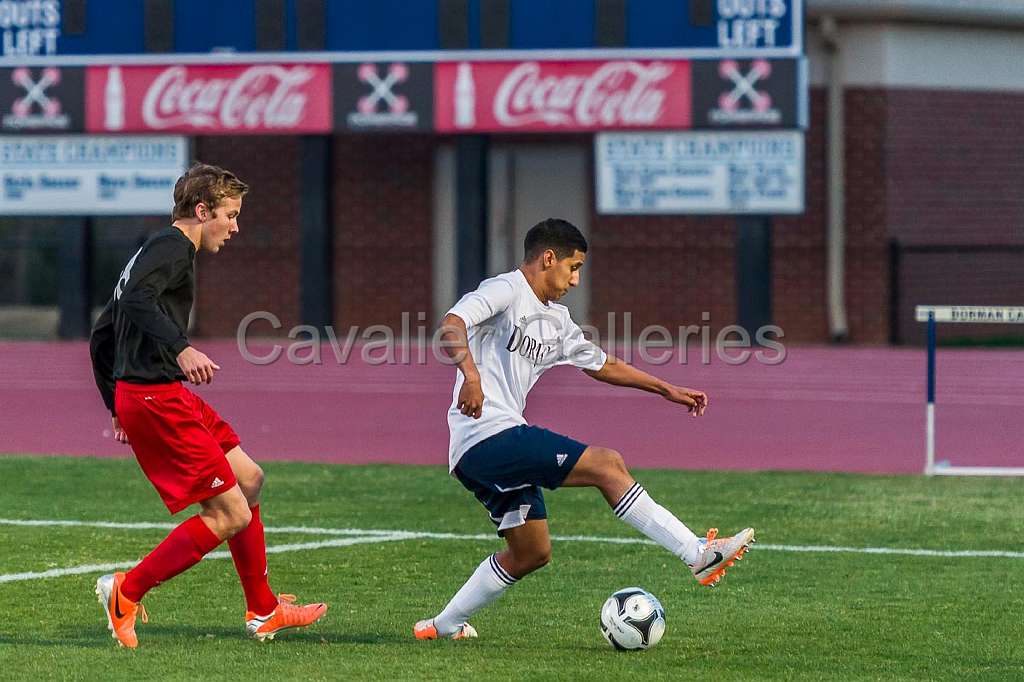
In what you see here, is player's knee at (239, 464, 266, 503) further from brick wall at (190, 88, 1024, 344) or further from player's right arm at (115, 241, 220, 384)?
brick wall at (190, 88, 1024, 344)

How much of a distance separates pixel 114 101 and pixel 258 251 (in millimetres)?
3938

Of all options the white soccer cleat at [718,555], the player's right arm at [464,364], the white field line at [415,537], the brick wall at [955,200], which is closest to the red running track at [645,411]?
the brick wall at [955,200]

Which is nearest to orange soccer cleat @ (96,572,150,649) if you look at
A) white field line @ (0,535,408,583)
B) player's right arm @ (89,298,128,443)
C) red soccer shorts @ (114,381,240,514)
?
red soccer shorts @ (114,381,240,514)

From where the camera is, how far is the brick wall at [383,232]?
31.5 meters

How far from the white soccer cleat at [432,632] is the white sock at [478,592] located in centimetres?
3

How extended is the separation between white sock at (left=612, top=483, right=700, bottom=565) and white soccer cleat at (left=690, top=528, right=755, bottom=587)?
0.05m

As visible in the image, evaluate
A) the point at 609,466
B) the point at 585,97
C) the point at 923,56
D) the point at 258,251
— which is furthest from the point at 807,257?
the point at 609,466

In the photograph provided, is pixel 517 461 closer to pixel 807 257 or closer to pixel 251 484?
pixel 251 484

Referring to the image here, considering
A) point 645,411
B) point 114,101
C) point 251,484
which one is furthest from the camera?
point 114,101

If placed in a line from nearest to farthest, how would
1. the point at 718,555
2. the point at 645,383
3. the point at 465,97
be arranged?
the point at 718,555 < the point at 645,383 < the point at 465,97

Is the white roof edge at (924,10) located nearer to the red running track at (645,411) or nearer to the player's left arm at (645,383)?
the red running track at (645,411)

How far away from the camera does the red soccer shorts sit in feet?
23.1

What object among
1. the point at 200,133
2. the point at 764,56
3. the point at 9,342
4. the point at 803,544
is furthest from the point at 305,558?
the point at 9,342

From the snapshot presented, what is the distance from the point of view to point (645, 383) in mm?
7609
